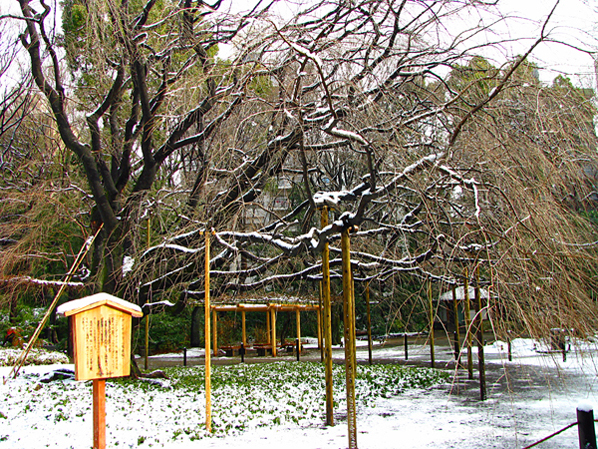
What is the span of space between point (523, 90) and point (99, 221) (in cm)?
984

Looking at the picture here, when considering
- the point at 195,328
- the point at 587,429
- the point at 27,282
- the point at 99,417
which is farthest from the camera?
the point at 195,328

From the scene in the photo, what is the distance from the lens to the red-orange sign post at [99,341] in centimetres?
466

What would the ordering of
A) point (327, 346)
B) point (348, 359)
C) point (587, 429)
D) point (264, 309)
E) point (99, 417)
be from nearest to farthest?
point (587, 429)
point (99, 417)
point (348, 359)
point (327, 346)
point (264, 309)

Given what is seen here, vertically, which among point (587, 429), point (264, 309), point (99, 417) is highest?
point (264, 309)

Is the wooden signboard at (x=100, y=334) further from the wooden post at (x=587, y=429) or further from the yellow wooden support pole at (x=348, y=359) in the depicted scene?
the wooden post at (x=587, y=429)

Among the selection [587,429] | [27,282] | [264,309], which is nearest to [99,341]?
[587,429]

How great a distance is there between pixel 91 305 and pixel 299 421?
142 inches

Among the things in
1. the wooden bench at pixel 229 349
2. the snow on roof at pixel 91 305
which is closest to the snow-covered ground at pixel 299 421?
the snow on roof at pixel 91 305

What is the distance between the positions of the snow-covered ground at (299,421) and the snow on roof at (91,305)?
181cm

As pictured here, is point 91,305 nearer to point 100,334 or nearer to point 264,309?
point 100,334

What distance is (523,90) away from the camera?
19.4 ft

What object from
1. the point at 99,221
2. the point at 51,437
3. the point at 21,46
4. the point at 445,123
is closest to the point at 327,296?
the point at 445,123

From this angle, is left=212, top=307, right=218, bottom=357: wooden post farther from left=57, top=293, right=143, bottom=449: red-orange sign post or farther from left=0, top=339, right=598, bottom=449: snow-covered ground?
left=57, top=293, right=143, bottom=449: red-orange sign post

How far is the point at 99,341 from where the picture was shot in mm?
4832
